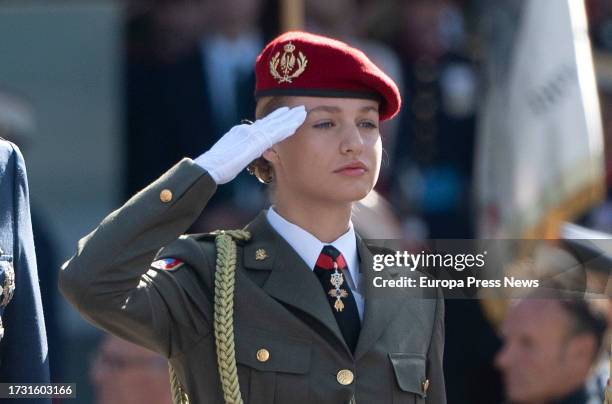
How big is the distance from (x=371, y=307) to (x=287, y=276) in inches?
8.6

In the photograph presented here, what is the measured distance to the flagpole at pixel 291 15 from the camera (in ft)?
22.9

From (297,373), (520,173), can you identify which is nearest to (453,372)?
(297,373)

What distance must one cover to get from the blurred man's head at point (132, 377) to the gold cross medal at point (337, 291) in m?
1.56

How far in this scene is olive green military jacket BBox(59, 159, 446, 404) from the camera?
142 inches

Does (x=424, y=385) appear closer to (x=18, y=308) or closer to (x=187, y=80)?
(x=18, y=308)

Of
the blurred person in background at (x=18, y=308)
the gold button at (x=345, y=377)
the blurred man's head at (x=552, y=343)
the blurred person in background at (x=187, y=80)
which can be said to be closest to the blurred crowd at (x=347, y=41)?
the blurred person in background at (x=187, y=80)

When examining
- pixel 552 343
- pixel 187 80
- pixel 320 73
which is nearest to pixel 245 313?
pixel 320 73

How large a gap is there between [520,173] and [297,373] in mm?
3195

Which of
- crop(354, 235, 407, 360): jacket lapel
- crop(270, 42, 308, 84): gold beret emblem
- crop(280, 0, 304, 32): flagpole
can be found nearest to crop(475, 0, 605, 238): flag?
crop(280, 0, 304, 32): flagpole

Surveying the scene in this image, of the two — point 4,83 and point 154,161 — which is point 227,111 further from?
point 4,83

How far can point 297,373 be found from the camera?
12.5 ft

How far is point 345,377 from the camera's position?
3814 millimetres

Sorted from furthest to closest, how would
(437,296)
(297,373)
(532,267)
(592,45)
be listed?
1. (592,45)
2. (532,267)
3. (437,296)
4. (297,373)

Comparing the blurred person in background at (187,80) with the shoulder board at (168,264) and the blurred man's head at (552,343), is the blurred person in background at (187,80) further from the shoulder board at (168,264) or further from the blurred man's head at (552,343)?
the shoulder board at (168,264)
